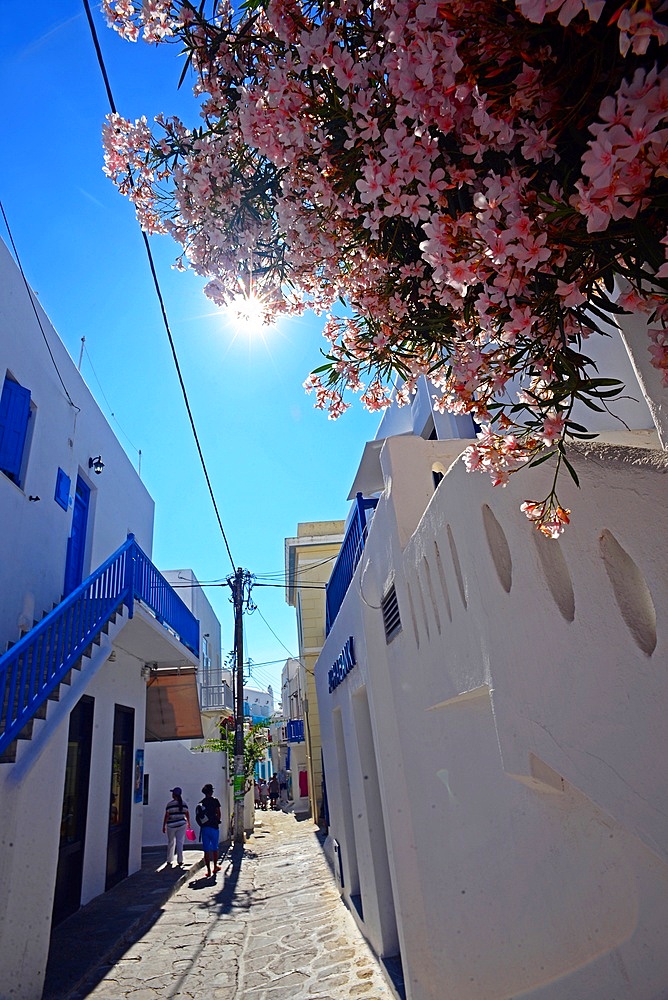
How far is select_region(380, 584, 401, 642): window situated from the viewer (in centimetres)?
461

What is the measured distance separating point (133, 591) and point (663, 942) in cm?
757

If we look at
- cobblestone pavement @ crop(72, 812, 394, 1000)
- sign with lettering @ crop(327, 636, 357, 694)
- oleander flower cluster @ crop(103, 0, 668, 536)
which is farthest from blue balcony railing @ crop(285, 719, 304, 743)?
oleander flower cluster @ crop(103, 0, 668, 536)

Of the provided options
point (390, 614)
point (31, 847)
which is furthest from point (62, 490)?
point (390, 614)

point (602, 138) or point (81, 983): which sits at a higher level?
point (602, 138)

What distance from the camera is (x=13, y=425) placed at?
7.42 meters

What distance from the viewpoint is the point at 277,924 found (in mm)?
7363

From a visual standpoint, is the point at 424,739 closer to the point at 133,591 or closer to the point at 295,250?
the point at 295,250

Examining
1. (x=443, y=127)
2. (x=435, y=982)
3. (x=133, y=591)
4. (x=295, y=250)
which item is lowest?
(x=435, y=982)

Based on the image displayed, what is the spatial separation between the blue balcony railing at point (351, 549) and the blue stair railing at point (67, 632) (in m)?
3.04

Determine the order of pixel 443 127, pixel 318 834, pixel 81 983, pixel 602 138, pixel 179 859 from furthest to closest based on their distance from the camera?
1. pixel 318 834
2. pixel 179 859
3. pixel 81 983
4. pixel 443 127
5. pixel 602 138

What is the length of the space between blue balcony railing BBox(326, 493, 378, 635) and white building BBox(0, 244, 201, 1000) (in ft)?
9.88

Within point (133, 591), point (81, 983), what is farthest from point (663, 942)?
point (133, 591)

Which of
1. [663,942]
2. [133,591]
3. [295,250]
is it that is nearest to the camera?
[295,250]

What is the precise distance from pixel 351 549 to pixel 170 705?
731cm
